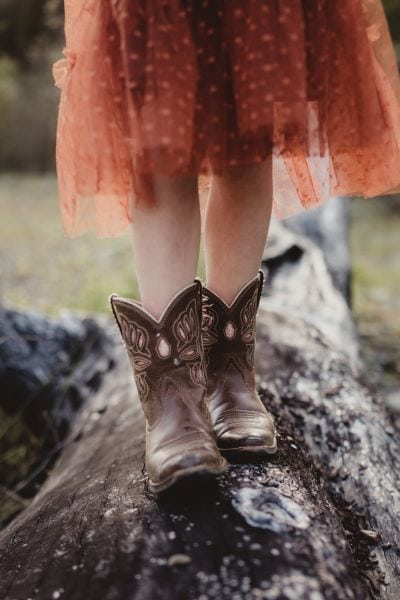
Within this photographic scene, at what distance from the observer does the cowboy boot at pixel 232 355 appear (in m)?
1.32

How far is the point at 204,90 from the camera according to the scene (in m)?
1.09

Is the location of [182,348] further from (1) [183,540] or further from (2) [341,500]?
(2) [341,500]

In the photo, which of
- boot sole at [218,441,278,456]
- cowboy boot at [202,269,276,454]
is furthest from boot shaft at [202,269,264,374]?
boot sole at [218,441,278,456]

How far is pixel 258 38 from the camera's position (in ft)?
3.49

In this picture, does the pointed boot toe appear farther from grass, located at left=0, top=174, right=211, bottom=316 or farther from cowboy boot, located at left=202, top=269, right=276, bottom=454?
grass, located at left=0, top=174, right=211, bottom=316

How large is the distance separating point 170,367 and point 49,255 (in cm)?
487

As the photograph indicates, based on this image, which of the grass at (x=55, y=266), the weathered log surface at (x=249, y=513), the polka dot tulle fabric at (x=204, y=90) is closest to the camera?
the weathered log surface at (x=249, y=513)

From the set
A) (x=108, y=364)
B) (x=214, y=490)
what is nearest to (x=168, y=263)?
(x=214, y=490)

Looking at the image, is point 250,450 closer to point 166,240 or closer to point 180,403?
point 180,403

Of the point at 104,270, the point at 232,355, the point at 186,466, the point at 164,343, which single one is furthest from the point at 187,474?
the point at 104,270

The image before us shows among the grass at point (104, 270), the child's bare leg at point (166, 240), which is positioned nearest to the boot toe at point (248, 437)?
the child's bare leg at point (166, 240)

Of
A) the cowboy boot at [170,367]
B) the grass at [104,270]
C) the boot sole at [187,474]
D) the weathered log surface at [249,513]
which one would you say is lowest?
the grass at [104,270]

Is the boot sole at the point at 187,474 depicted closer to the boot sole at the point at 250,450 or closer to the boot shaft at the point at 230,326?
the boot sole at the point at 250,450

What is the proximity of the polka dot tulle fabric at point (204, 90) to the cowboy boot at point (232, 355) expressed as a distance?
29cm
